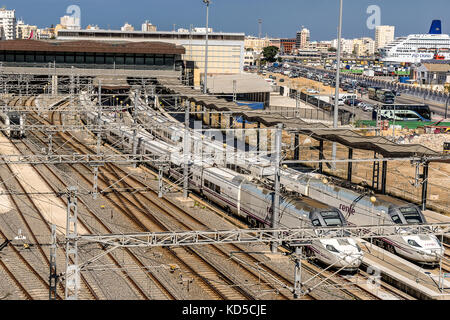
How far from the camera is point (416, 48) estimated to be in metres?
171

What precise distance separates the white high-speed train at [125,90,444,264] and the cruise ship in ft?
457

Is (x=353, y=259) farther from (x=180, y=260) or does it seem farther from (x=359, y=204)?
(x=180, y=260)

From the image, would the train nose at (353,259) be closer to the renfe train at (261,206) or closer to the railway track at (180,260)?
the renfe train at (261,206)

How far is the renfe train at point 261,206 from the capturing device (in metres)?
20.5

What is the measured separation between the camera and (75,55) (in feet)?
203

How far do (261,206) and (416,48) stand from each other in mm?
157386

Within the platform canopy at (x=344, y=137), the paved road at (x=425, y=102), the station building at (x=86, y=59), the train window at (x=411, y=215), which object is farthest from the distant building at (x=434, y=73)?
the train window at (x=411, y=215)

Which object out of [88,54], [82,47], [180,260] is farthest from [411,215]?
[88,54]

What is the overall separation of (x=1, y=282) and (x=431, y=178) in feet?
88.7

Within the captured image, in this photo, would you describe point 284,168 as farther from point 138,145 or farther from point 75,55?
point 75,55

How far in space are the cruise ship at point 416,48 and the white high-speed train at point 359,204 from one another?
139m

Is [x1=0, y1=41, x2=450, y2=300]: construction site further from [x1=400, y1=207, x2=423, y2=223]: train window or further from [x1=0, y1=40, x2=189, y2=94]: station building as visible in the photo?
[x1=0, y1=40, x2=189, y2=94]: station building
